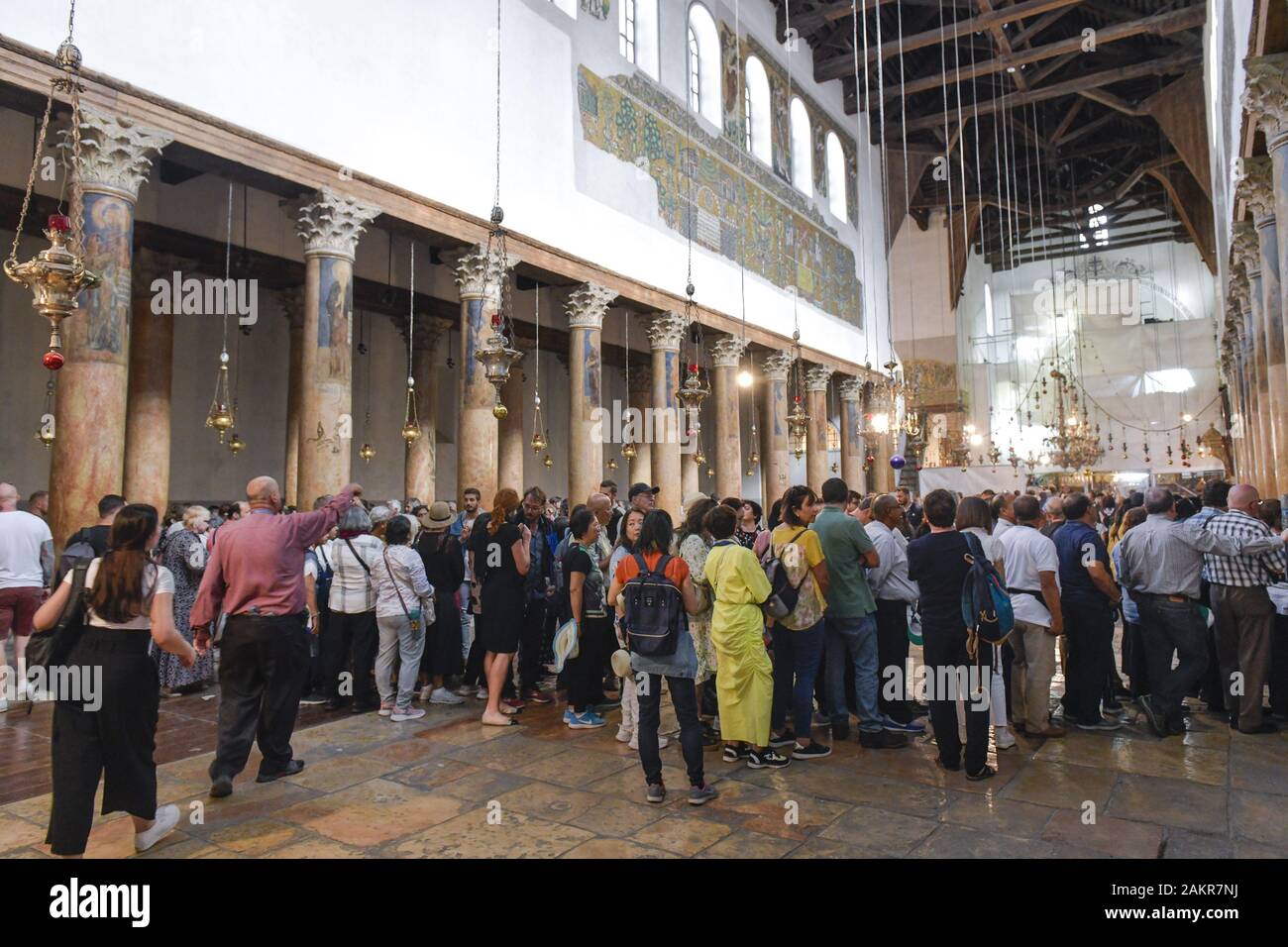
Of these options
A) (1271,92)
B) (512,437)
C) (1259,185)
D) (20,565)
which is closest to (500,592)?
(20,565)

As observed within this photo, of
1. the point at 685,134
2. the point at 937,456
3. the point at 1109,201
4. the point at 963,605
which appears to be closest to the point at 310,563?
the point at 963,605

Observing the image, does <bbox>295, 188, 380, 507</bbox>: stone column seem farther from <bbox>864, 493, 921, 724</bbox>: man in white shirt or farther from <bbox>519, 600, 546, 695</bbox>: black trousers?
<bbox>864, 493, 921, 724</bbox>: man in white shirt

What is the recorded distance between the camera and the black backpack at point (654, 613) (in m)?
4.28

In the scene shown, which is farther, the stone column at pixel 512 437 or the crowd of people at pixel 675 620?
the stone column at pixel 512 437

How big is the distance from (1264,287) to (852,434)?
15027mm

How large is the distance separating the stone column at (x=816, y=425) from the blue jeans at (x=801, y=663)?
17.3 metres

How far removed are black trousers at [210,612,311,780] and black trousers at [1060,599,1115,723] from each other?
5006mm

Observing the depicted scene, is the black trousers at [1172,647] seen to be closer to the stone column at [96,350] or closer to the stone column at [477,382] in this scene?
the stone column at [477,382]

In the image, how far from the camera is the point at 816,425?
76.3 feet

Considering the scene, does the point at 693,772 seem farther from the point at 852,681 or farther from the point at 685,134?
the point at 685,134

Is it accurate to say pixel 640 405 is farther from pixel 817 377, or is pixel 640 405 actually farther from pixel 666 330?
pixel 666 330

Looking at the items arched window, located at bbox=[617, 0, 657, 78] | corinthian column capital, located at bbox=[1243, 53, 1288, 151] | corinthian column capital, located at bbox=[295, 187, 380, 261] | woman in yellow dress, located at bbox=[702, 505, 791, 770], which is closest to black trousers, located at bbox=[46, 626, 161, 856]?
woman in yellow dress, located at bbox=[702, 505, 791, 770]

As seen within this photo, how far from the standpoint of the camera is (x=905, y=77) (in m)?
27.1

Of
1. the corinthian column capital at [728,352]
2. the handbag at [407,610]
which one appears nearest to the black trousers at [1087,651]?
the handbag at [407,610]
